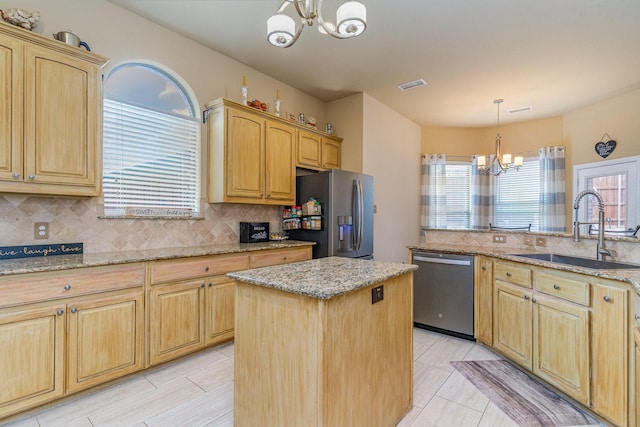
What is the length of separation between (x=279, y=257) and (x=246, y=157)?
3.76ft

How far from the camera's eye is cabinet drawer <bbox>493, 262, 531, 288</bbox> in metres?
2.46

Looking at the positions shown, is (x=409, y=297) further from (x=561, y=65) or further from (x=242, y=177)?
(x=561, y=65)

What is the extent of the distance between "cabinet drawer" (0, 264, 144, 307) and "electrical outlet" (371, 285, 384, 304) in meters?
1.79

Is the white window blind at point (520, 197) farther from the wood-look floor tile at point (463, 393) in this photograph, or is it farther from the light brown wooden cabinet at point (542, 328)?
Answer: the wood-look floor tile at point (463, 393)

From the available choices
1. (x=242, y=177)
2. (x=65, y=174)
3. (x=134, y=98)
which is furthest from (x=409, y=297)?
(x=134, y=98)

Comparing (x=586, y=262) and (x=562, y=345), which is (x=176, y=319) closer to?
(x=562, y=345)

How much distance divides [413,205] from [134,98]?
4569 millimetres

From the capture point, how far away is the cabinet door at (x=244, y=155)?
3176 millimetres

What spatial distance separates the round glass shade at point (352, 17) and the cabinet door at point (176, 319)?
7.41ft

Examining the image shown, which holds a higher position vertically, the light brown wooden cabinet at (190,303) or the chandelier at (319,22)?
the chandelier at (319,22)

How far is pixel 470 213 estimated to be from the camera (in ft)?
19.2

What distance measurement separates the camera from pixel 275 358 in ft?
4.85

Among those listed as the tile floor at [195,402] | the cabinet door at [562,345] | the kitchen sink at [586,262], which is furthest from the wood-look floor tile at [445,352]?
the kitchen sink at [586,262]

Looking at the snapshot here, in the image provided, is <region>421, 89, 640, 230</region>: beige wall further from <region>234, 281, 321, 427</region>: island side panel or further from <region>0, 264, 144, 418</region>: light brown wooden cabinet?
Answer: <region>0, 264, 144, 418</region>: light brown wooden cabinet
